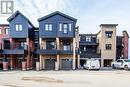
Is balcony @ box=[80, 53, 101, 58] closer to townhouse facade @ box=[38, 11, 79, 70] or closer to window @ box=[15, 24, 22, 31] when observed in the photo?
townhouse facade @ box=[38, 11, 79, 70]

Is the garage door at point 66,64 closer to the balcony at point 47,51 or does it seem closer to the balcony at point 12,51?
the balcony at point 47,51

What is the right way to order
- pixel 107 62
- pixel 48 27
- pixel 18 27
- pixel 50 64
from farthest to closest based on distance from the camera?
1. pixel 107 62
2. pixel 50 64
3. pixel 18 27
4. pixel 48 27

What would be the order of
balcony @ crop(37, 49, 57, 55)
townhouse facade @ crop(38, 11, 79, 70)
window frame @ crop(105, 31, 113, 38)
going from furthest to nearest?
window frame @ crop(105, 31, 113, 38), townhouse facade @ crop(38, 11, 79, 70), balcony @ crop(37, 49, 57, 55)

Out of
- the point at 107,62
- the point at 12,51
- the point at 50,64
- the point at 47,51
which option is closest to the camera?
the point at 12,51

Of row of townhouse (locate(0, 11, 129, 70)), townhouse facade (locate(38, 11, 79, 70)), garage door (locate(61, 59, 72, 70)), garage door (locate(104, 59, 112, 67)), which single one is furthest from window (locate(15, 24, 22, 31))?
garage door (locate(104, 59, 112, 67))

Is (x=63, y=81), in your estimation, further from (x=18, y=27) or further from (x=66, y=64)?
(x=18, y=27)

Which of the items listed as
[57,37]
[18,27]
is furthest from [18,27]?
[57,37]

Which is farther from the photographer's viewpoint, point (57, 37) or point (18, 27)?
point (18, 27)

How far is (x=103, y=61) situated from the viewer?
238ft

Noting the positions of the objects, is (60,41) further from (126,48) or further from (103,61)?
(126,48)

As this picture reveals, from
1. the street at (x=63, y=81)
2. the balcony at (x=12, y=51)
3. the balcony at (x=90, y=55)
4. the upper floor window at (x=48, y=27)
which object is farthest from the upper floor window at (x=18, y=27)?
the balcony at (x=90, y=55)

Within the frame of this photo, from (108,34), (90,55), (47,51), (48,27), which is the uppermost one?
(48,27)

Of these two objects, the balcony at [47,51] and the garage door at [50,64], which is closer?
the balcony at [47,51]

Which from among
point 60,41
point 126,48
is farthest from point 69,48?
point 126,48
